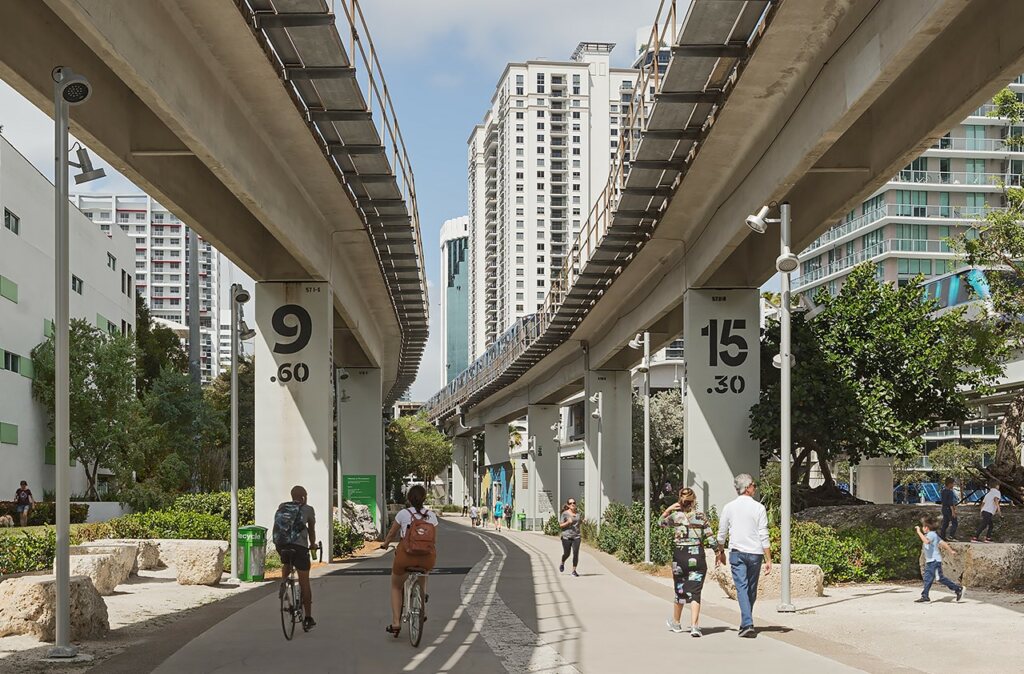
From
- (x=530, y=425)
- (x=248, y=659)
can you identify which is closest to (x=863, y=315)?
(x=248, y=659)

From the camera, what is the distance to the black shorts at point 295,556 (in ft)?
45.3

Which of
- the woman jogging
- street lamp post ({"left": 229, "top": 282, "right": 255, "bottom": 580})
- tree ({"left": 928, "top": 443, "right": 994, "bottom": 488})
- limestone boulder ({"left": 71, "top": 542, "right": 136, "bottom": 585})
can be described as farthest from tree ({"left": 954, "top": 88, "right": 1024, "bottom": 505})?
tree ({"left": 928, "top": 443, "right": 994, "bottom": 488})

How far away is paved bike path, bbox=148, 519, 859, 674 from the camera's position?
1134 cm

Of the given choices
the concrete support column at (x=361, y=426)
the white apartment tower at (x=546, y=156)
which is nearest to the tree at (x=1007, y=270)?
the concrete support column at (x=361, y=426)

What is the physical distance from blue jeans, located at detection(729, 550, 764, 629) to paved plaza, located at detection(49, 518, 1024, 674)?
0.34m

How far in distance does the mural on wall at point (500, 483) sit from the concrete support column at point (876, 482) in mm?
24365

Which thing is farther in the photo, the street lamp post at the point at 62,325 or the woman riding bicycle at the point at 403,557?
the woman riding bicycle at the point at 403,557

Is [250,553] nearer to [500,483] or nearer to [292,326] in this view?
[292,326]

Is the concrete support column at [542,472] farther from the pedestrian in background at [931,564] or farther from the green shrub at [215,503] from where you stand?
the pedestrian in background at [931,564]

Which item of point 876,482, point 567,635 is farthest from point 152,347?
point 567,635

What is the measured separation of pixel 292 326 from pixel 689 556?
16.3 meters

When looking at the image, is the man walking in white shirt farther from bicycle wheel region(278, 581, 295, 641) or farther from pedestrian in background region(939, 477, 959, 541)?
pedestrian in background region(939, 477, 959, 541)

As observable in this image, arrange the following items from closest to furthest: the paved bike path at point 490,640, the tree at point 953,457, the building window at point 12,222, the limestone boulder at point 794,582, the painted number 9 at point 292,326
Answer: the paved bike path at point 490,640 < the limestone boulder at point 794,582 < the painted number 9 at point 292,326 < the building window at point 12,222 < the tree at point 953,457

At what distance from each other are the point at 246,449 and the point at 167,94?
54.9 metres
